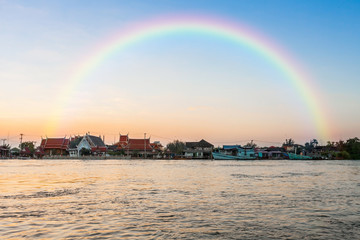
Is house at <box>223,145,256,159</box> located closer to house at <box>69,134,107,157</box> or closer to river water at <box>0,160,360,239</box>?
house at <box>69,134,107,157</box>

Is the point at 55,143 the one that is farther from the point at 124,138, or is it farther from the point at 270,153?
the point at 270,153

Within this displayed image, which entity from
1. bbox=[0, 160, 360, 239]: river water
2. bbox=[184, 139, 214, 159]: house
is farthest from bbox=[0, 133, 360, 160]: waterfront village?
bbox=[0, 160, 360, 239]: river water

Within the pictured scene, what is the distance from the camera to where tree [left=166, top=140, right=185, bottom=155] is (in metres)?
158

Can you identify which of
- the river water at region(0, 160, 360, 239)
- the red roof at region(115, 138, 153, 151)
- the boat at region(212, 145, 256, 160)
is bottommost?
the river water at region(0, 160, 360, 239)

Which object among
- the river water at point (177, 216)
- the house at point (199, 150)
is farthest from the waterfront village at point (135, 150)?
the river water at point (177, 216)

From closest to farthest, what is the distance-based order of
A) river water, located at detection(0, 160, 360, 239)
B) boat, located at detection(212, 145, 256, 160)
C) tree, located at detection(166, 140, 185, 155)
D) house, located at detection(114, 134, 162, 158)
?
river water, located at detection(0, 160, 360, 239) → house, located at detection(114, 134, 162, 158) → boat, located at detection(212, 145, 256, 160) → tree, located at detection(166, 140, 185, 155)

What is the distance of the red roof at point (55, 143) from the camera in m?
143

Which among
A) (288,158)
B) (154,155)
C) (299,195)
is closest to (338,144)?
(288,158)

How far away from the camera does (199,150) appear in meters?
141

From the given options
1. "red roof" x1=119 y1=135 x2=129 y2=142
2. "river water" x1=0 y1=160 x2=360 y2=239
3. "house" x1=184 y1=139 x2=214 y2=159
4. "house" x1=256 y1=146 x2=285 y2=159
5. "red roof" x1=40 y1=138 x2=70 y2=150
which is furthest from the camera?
"house" x1=256 y1=146 x2=285 y2=159

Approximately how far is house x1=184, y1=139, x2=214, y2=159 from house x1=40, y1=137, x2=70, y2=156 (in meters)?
51.5

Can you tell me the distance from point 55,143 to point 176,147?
55.3 meters

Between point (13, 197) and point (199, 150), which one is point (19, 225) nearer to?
point (13, 197)

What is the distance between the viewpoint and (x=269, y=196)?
22.2 m
